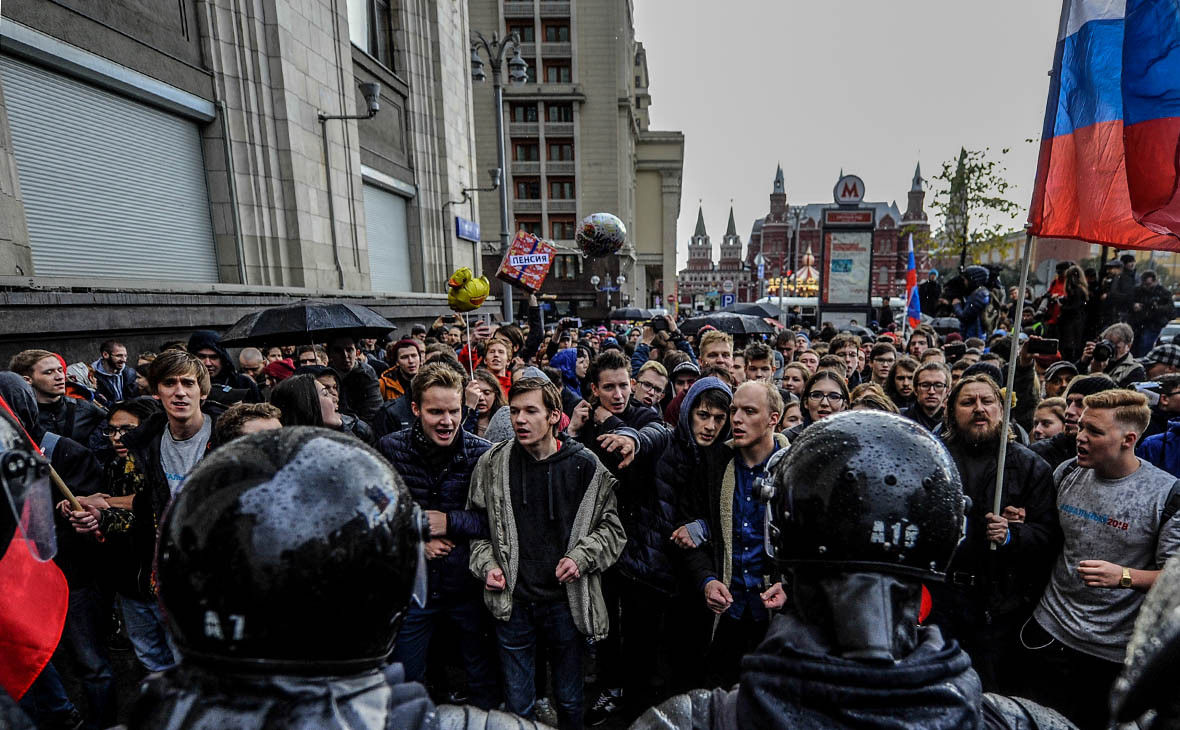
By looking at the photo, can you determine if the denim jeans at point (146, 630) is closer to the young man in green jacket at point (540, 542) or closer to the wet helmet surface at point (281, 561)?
the young man in green jacket at point (540, 542)

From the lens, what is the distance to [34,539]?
1245 mm

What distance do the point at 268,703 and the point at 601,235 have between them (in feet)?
33.7

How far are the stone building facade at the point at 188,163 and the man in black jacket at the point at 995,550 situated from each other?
7.83 metres

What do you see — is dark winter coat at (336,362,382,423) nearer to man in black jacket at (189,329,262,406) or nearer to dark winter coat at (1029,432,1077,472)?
man in black jacket at (189,329,262,406)

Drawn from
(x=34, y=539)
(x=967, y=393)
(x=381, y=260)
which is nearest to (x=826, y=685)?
(x=34, y=539)

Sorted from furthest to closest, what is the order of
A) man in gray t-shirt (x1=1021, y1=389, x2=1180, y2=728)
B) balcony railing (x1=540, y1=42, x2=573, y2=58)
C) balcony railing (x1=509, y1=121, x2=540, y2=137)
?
balcony railing (x1=509, y1=121, x2=540, y2=137)
balcony railing (x1=540, y1=42, x2=573, y2=58)
man in gray t-shirt (x1=1021, y1=389, x2=1180, y2=728)

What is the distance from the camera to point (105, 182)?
7.07 m

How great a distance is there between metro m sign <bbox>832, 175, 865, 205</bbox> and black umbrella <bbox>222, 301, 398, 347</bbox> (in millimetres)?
34346

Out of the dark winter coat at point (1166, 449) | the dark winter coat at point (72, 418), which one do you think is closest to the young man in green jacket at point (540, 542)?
the dark winter coat at point (72, 418)

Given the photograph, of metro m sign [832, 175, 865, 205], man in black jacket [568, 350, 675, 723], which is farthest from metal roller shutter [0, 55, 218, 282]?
metro m sign [832, 175, 865, 205]

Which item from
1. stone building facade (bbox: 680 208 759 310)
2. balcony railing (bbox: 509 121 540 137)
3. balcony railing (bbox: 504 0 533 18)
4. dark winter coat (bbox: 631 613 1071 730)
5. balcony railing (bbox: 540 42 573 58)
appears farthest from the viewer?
stone building facade (bbox: 680 208 759 310)

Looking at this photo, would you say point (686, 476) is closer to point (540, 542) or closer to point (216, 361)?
point (540, 542)

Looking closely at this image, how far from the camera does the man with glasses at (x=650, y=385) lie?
4598 millimetres

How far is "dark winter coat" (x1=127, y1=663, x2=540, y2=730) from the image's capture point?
806mm
